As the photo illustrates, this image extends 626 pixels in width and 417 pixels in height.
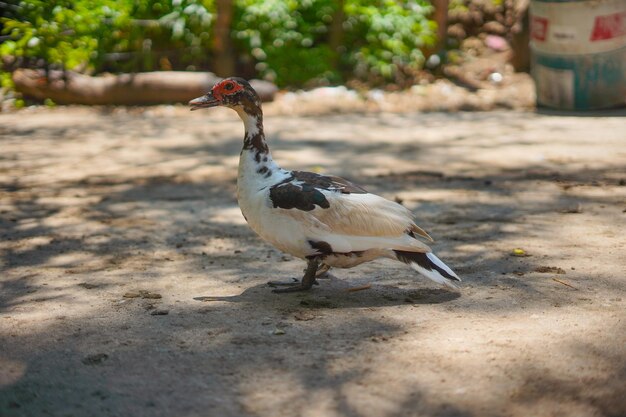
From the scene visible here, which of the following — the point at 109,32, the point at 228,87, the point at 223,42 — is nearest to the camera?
the point at 228,87

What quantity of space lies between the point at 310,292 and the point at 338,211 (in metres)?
0.50

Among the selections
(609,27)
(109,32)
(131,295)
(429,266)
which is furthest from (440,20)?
(131,295)

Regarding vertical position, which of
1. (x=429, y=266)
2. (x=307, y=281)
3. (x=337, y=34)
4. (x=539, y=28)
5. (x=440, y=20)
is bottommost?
(x=307, y=281)

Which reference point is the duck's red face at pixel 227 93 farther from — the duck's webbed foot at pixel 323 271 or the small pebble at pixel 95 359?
the small pebble at pixel 95 359

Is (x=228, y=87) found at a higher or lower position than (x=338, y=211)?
higher

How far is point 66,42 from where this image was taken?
10.1m

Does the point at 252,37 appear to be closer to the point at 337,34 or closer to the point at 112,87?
the point at 337,34

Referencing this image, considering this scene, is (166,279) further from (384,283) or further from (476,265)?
(476,265)

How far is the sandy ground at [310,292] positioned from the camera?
3.24m

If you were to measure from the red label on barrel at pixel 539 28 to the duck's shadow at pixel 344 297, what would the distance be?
225 inches

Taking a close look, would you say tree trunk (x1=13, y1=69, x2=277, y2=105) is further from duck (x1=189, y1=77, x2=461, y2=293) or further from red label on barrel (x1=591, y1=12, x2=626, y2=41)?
duck (x1=189, y1=77, x2=461, y2=293)

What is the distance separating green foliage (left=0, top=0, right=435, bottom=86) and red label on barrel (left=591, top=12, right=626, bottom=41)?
7.66ft

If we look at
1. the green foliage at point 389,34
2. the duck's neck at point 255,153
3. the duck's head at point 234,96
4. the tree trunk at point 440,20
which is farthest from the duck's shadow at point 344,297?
the tree trunk at point 440,20

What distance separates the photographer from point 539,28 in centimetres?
947
